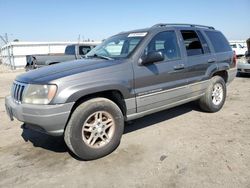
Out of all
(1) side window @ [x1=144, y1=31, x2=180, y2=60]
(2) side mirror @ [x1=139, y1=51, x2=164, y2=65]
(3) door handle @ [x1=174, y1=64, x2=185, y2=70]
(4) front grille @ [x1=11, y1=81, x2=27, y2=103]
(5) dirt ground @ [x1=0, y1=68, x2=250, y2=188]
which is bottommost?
(5) dirt ground @ [x1=0, y1=68, x2=250, y2=188]

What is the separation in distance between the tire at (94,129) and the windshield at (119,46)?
1000 millimetres

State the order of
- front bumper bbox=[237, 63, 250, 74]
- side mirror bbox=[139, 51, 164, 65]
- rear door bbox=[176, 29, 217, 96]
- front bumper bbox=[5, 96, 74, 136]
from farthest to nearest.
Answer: front bumper bbox=[237, 63, 250, 74] < rear door bbox=[176, 29, 217, 96] < side mirror bbox=[139, 51, 164, 65] < front bumper bbox=[5, 96, 74, 136]

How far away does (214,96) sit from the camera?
5.89 meters

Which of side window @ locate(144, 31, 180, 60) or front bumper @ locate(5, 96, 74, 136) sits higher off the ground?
side window @ locate(144, 31, 180, 60)

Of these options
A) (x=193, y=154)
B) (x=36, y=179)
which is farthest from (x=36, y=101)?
(x=193, y=154)

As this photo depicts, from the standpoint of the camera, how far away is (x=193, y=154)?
3.81 meters

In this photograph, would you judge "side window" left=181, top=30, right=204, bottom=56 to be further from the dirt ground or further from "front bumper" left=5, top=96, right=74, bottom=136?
"front bumper" left=5, top=96, right=74, bottom=136

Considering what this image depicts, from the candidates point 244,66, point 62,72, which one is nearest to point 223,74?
point 62,72

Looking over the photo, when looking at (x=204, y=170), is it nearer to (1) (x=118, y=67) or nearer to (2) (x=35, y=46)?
(1) (x=118, y=67)

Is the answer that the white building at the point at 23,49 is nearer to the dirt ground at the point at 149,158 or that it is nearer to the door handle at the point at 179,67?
the dirt ground at the point at 149,158

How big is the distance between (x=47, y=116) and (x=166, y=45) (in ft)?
8.27

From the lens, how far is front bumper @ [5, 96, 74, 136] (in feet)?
11.0

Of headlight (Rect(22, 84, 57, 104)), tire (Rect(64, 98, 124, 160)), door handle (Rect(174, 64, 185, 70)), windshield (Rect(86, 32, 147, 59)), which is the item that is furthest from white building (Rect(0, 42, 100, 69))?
tire (Rect(64, 98, 124, 160))

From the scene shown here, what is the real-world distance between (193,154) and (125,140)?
1.20 metres
